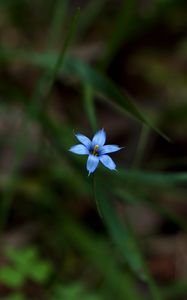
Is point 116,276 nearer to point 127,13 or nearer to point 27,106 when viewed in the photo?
point 27,106

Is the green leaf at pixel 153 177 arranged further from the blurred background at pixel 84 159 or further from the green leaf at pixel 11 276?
the green leaf at pixel 11 276

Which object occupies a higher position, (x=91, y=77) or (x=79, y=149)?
(x=91, y=77)

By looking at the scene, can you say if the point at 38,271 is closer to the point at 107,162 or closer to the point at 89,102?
the point at 89,102

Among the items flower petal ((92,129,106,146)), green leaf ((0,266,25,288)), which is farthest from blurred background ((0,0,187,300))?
flower petal ((92,129,106,146))

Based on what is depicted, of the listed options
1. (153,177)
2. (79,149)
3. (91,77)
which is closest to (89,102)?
(91,77)

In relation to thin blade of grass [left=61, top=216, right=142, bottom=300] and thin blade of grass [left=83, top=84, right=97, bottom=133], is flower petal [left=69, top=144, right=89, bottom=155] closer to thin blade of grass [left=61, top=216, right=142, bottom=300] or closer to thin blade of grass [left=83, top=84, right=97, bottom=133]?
thin blade of grass [left=83, top=84, right=97, bottom=133]
